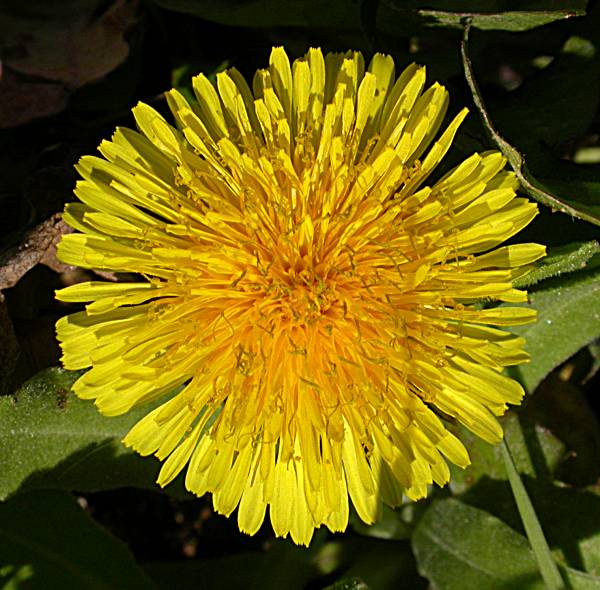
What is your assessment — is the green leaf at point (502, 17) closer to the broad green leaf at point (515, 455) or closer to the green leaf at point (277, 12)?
the green leaf at point (277, 12)

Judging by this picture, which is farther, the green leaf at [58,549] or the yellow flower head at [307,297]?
the green leaf at [58,549]

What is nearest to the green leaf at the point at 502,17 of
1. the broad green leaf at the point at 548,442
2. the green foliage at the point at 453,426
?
the green foliage at the point at 453,426

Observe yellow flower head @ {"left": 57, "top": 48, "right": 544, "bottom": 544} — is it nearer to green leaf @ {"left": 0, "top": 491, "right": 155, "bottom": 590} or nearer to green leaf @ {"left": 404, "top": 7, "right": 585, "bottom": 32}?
green leaf @ {"left": 404, "top": 7, "right": 585, "bottom": 32}

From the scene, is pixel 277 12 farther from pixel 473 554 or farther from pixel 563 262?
pixel 473 554

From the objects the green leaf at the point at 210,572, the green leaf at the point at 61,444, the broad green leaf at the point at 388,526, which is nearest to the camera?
the green leaf at the point at 61,444

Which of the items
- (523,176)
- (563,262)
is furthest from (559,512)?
(523,176)
